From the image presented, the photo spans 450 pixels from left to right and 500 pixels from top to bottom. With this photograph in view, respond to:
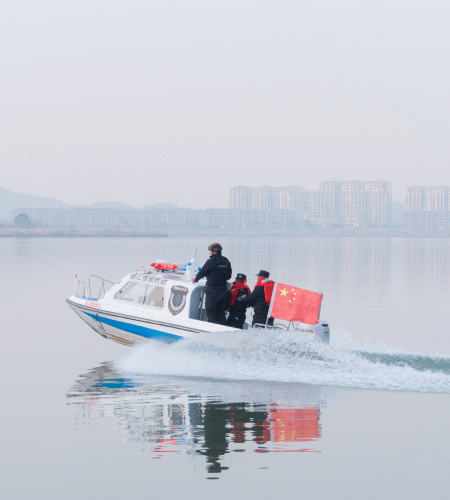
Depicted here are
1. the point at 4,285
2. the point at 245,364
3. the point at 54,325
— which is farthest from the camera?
the point at 4,285

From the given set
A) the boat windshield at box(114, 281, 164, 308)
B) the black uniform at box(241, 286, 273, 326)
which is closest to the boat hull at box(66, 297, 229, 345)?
the boat windshield at box(114, 281, 164, 308)

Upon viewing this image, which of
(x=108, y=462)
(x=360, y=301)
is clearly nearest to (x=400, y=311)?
(x=360, y=301)

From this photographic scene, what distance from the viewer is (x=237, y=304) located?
527 inches

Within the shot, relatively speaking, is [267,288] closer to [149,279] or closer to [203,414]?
[149,279]

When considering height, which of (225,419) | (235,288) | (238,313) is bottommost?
(225,419)

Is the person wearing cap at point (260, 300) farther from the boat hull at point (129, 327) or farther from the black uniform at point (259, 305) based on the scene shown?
the boat hull at point (129, 327)

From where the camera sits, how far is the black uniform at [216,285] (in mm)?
13055

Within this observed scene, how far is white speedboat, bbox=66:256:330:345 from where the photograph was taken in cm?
1341

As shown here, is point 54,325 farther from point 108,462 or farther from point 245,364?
point 108,462

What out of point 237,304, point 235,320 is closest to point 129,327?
point 235,320

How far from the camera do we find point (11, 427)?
9.48m

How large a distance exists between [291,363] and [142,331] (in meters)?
3.16

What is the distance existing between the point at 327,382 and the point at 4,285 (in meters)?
21.7

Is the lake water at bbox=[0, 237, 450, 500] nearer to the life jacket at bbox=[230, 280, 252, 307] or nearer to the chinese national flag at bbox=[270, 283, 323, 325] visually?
the chinese national flag at bbox=[270, 283, 323, 325]
